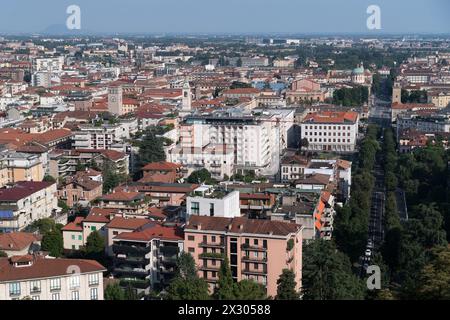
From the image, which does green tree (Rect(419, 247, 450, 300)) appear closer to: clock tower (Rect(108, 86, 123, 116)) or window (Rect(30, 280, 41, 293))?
window (Rect(30, 280, 41, 293))

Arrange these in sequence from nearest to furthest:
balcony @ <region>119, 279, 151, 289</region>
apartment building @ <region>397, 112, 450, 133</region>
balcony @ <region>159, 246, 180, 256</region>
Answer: balcony @ <region>119, 279, 151, 289</region>
balcony @ <region>159, 246, 180, 256</region>
apartment building @ <region>397, 112, 450, 133</region>

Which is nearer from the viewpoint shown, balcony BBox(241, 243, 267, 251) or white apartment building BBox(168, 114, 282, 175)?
balcony BBox(241, 243, 267, 251)

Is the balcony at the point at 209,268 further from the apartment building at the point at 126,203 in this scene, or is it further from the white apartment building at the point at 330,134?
the white apartment building at the point at 330,134

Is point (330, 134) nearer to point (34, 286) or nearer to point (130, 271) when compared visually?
point (130, 271)

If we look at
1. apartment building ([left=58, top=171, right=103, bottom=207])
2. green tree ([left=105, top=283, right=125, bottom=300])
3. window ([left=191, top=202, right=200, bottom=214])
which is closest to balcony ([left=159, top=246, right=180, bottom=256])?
window ([left=191, top=202, right=200, bottom=214])

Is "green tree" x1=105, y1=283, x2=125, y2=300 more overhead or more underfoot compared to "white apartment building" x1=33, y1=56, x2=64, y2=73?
more underfoot

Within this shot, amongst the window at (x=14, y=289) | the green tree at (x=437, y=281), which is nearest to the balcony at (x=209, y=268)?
the window at (x=14, y=289)
